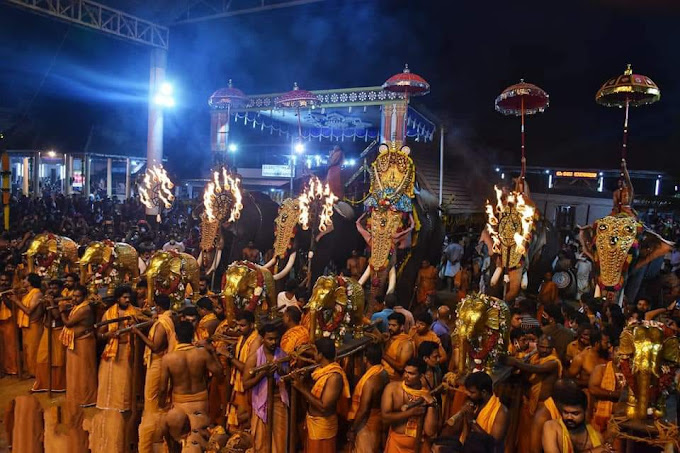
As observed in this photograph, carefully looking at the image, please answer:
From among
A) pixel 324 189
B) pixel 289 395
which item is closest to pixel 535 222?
pixel 324 189

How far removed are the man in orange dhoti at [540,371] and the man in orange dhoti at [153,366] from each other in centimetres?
322

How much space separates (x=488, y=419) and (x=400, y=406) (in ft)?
2.05

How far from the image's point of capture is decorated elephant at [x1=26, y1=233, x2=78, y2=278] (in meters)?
8.15

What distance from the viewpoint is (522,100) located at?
29.6ft

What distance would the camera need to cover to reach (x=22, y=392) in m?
6.82

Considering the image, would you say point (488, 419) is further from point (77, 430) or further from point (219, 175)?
point (219, 175)

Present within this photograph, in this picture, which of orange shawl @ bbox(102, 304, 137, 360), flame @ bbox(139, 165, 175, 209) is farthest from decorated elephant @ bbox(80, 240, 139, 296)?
flame @ bbox(139, 165, 175, 209)

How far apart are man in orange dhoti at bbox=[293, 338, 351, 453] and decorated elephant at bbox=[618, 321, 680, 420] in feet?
6.89

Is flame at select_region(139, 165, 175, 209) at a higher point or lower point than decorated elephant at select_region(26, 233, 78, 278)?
higher

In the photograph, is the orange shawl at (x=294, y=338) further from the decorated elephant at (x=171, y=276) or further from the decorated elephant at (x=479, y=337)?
the decorated elephant at (x=171, y=276)

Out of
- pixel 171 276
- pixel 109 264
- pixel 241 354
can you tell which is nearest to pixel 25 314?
pixel 109 264

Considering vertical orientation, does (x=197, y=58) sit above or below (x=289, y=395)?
above

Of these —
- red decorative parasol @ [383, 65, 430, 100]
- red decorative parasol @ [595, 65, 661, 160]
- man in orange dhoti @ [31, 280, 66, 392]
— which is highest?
red decorative parasol @ [383, 65, 430, 100]

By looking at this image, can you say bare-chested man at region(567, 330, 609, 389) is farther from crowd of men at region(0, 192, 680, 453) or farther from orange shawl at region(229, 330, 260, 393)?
orange shawl at region(229, 330, 260, 393)
